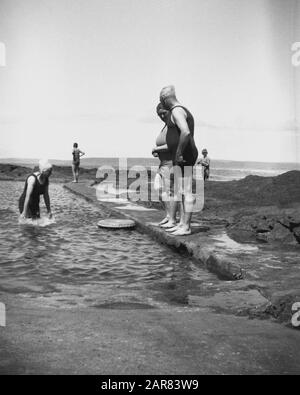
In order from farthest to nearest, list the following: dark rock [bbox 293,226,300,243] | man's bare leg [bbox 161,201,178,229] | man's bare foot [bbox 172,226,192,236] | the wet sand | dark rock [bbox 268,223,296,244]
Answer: man's bare leg [bbox 161,201,178,229] → man's bare foot [bbox 172,226,192,236] → dark rock [bbox 268,223,296,244] → dark rock [bbox 293,226,300,243] → the wet sand

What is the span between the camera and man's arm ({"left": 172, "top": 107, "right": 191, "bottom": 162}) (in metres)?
5.75

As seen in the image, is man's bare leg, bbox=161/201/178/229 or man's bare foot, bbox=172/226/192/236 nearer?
man's bare foot, bbox=172/226/192/236

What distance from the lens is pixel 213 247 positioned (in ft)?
16.7

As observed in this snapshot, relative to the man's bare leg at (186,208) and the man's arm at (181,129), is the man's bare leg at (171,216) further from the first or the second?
the man's arm at (181,129)

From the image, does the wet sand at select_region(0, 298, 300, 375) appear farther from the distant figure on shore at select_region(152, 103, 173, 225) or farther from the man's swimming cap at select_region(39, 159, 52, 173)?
the man's swimming cap at select_region(39, 159, 52, 173)

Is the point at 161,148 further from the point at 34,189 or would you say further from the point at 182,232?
the point at 34,189

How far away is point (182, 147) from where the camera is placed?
228 inches

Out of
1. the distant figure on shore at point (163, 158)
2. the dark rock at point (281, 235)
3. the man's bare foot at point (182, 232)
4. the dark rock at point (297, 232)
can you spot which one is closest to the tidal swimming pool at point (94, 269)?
the man's bare foot at point (182, 232)

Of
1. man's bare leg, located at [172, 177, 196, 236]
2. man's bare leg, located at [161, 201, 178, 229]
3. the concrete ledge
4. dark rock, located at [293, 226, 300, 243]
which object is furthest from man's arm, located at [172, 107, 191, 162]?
dark rock, located at [293, 226, 300, 243]

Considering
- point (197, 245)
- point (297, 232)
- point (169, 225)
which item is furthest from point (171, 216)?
point (297, 232)

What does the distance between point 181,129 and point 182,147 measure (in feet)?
0.78

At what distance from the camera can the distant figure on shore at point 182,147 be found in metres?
5.80
